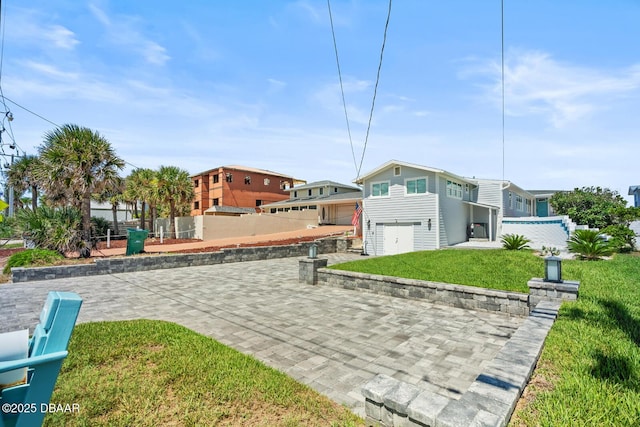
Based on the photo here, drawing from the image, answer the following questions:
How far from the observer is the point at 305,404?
10.2 ft

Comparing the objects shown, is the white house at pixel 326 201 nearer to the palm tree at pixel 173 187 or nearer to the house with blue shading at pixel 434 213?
the house with blue shading at pixel 434 213

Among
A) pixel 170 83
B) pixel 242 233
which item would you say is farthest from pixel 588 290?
pixel 242 233

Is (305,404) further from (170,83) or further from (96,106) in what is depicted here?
(96,106)

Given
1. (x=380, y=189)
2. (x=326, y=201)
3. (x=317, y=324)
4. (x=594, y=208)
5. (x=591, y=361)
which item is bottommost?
(x=317, y=324)

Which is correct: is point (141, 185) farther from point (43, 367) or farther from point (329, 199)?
point (43, 367)

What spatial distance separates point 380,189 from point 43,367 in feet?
61.6

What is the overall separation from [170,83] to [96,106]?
4259 mm

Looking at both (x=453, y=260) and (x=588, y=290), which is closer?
(x=588, y=290)

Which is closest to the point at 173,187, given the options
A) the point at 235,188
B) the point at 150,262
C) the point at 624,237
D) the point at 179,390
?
the point at 235,188

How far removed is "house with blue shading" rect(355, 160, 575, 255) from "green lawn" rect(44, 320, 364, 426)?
15.1 metres

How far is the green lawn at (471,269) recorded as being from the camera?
7.89 metres

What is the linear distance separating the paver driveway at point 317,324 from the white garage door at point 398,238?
10016 mm

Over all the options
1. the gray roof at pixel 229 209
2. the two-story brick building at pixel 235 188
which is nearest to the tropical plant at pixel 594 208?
the two-story brick building at pixel 235 188

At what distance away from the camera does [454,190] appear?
19.2 metres
